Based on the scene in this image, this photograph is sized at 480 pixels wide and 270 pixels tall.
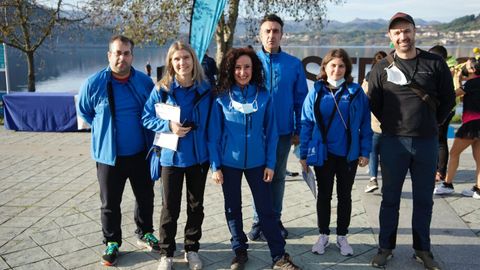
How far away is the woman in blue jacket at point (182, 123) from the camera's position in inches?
117

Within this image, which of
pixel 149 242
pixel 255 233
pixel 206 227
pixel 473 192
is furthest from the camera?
pixel 473 192

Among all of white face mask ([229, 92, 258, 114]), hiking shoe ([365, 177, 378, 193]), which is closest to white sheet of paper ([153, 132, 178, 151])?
white face mask ([229, 92, 258, 114])

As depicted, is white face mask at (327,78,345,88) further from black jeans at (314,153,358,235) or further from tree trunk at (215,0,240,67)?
tree trunk at (215,0,240,67)

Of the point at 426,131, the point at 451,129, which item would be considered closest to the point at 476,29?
the point at 451,129

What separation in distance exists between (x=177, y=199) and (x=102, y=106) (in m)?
0.92

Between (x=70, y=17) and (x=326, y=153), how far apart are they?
13089mm

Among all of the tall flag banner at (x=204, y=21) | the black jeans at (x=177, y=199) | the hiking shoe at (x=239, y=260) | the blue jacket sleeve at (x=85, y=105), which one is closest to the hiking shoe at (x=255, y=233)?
the hiking shoe at (x=239, y=260)

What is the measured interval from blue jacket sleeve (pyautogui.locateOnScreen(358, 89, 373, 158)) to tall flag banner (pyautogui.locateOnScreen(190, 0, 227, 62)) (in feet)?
9.10

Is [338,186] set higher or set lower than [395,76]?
lower

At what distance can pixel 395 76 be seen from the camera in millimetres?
3014

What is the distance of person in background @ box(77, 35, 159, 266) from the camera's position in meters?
3.14

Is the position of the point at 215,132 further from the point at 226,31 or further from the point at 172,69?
the point at 226,31

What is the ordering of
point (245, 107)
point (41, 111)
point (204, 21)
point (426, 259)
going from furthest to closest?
point (41, 111) < point (204, 21) < point (426, 259) < point (245, 107)

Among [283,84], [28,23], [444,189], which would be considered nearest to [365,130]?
[283,84]
